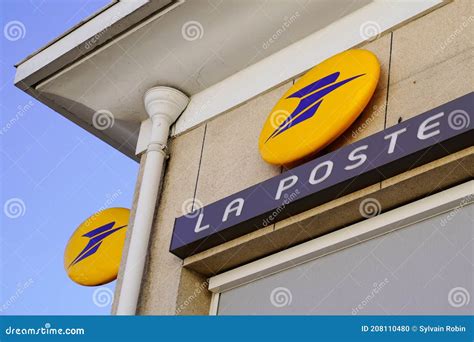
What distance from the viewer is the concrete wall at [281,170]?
7.53 metres

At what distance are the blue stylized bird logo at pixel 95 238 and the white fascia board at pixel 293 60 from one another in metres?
1.01

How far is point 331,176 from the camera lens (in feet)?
25.2

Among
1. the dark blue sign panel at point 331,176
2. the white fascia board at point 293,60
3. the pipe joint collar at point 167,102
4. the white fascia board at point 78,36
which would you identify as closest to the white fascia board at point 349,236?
the dark blue sign panel at point 331,176

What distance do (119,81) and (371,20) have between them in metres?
2.18

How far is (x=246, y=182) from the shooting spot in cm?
851

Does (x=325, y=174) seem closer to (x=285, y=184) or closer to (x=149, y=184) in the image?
(x=285, y=184)

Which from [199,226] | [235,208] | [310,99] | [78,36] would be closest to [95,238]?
[78,36]

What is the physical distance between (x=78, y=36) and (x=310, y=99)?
7.13 ft

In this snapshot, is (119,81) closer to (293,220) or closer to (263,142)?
(263,142)

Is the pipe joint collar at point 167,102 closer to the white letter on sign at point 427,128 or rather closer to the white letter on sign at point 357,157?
the white letter on sign at point 357,157

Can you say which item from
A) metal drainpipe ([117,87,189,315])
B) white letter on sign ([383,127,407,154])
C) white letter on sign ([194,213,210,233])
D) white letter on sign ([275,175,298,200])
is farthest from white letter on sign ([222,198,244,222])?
white letter on sign ([383,127,407,154])

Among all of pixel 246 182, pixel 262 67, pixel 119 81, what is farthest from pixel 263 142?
pixel 119 81

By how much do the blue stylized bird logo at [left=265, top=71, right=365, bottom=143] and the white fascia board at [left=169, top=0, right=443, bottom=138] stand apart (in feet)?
1.45
